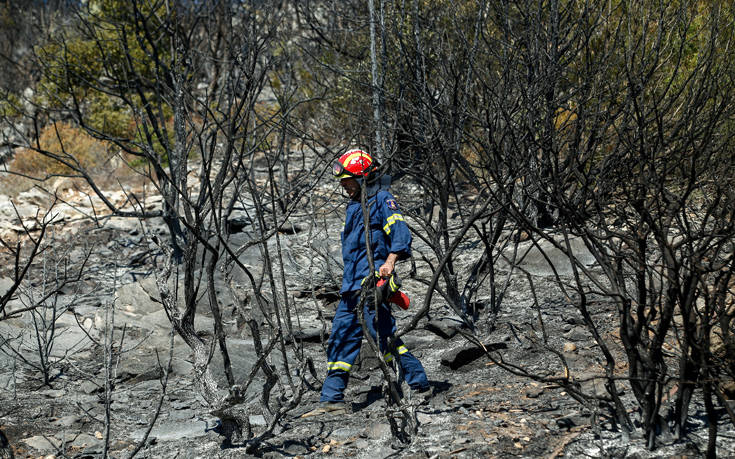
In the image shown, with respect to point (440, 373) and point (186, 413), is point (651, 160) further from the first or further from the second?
point (186, 413)

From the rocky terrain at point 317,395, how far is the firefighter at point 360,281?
0.14 meters

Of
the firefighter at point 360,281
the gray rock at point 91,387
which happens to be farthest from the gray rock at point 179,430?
the gray rock at point 91,387

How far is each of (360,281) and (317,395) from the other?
72cm

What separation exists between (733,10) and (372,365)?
3765mm

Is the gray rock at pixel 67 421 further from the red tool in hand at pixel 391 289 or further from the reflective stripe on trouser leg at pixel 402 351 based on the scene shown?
the red tool in hand at pixel 391 289

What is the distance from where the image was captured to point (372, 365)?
4.32 m

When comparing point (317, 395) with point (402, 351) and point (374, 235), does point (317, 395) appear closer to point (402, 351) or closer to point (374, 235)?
point (402, 351)

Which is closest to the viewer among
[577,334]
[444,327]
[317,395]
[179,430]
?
[179,430]

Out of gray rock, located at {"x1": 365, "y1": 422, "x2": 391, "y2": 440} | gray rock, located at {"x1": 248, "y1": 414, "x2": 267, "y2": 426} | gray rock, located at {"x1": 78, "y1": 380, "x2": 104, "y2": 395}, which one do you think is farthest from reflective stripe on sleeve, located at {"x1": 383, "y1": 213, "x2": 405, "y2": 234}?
gray rock, located at {"x1": 78, "y1": 380, "x2": 104, "y2": 395}

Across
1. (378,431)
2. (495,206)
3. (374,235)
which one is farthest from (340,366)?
(495,206)

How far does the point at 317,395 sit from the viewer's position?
12.7ft

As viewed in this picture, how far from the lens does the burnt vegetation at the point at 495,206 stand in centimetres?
256

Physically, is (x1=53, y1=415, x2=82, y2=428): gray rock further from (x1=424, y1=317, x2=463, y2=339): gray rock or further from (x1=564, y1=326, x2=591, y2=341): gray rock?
(x1=564, y1=326, x2=591, y2=341): gray rock

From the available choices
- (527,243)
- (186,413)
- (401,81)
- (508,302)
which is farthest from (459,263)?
(186,413)
